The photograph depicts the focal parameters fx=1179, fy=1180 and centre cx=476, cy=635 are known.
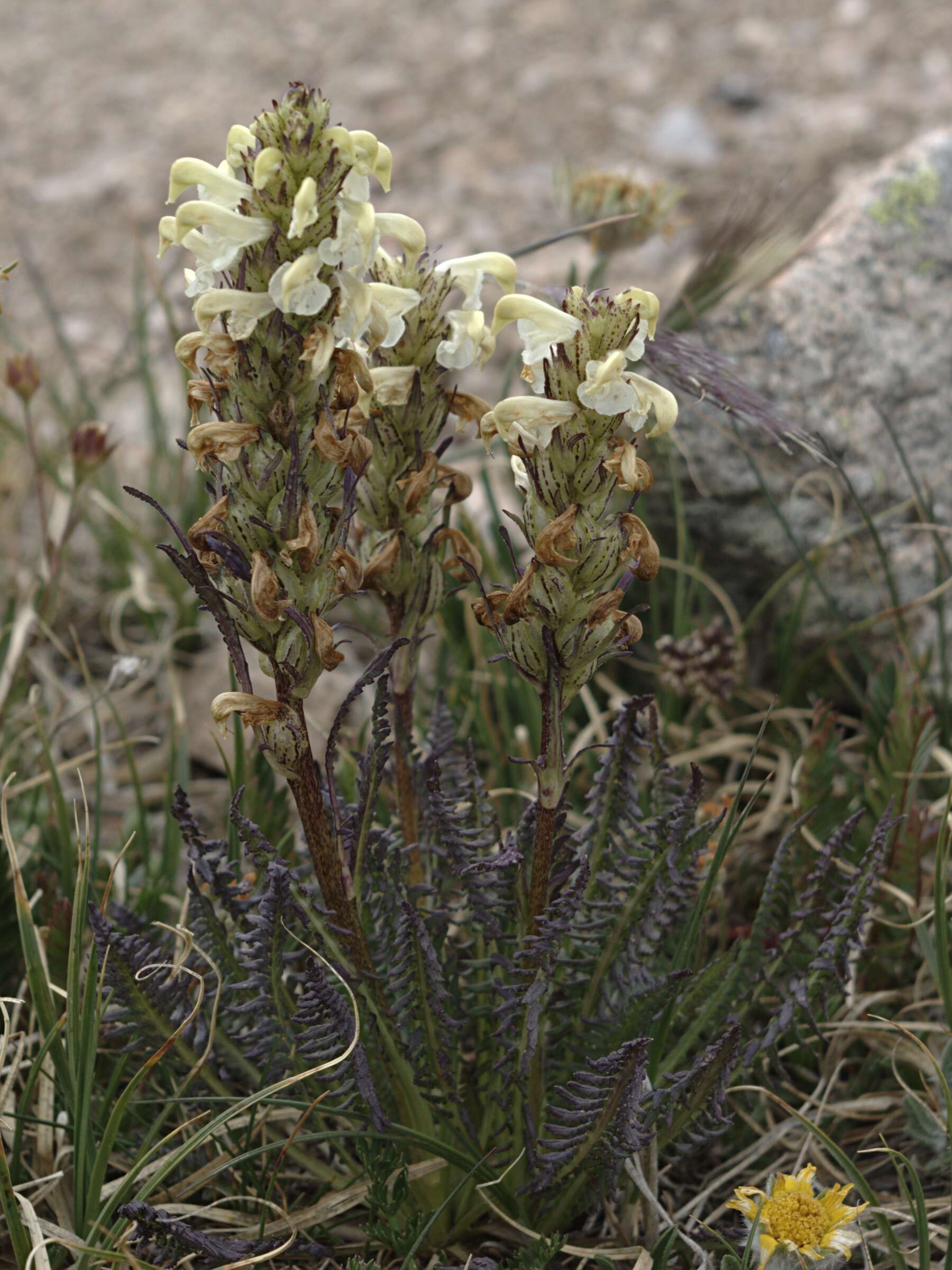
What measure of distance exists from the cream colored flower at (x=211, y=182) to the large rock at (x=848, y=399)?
1631mm

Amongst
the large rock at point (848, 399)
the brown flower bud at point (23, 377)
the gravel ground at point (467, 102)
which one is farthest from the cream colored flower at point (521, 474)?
the gravel ground at point (467, 102)

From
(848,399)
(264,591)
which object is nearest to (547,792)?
(264,591)

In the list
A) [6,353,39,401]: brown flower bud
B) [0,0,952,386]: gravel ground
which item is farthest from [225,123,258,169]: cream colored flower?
[0,0,952,386]: gravel ground

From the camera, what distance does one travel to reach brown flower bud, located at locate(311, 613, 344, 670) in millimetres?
1325

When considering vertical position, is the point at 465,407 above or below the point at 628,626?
above

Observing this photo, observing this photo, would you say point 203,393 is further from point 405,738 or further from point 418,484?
point 405,738

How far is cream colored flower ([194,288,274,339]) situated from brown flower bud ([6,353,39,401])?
1598 mm

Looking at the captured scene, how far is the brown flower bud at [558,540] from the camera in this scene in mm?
1292

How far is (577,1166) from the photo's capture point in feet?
5.41

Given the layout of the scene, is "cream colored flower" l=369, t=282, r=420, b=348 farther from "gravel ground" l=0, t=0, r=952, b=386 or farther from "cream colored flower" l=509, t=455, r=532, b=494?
"gravel ground" l=0, t=0, r=952, b=386

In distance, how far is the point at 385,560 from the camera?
1602 millimetres

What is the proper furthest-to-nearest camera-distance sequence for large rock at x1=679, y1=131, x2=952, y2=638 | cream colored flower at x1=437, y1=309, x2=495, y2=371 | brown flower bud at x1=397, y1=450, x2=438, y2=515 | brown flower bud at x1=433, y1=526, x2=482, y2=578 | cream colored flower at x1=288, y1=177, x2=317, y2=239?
large rock at x1=679, y1=131, x2=952, y2=638 → brown flower bud at x1=433, y1=526, x2=482, y2=578 → brown flower bud at x1=397, y1=450, x2=438, y2=515 → cream colored flower at x1=437, y1=309, x2=495, y2=371 → cream colored flower at x1=288, y1=177, x2=317, y2=239

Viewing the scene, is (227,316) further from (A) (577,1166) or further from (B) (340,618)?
(B) (340,618)

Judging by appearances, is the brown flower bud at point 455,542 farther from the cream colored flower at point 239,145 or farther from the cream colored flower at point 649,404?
the cream colored flower at point 239,145
